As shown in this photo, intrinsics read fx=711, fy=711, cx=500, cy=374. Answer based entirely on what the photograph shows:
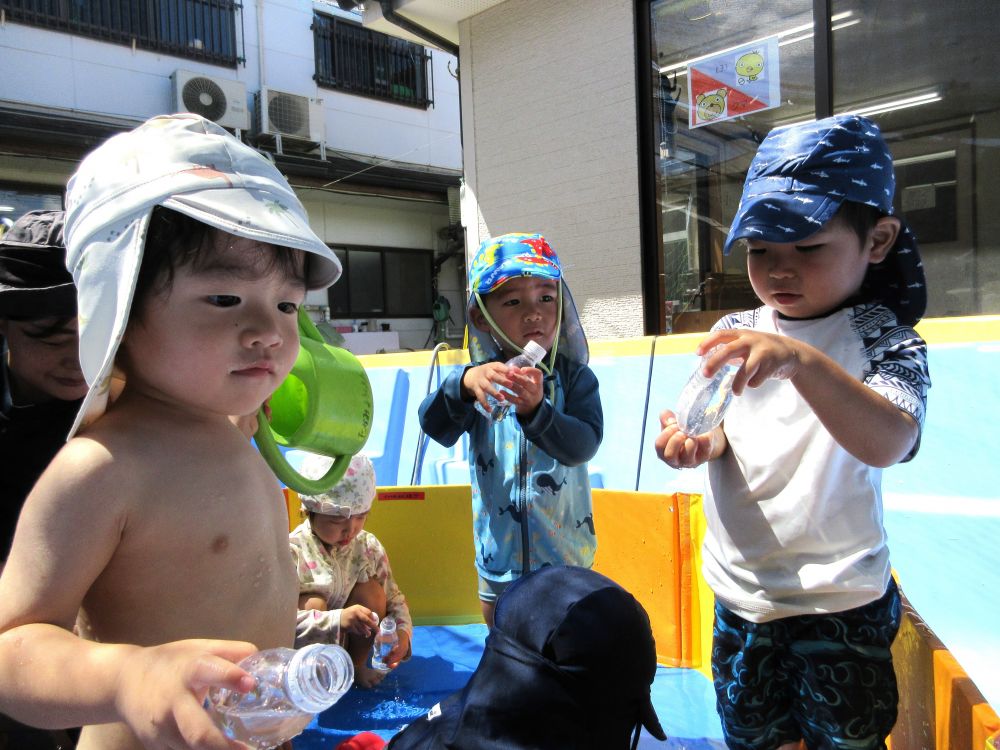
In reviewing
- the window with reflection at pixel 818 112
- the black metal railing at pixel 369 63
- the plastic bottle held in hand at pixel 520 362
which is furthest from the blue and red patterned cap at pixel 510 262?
the black metal railing at pixel 369 63

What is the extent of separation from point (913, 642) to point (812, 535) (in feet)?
1.45

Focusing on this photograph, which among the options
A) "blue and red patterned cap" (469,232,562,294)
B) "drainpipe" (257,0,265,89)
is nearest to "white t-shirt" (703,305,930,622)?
"blue and red patterned cap" (469,232,562,294)

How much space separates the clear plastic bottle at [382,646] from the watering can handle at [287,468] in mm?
1703

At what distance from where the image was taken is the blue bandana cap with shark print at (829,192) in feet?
4.65

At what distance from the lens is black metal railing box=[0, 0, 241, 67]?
403 inches

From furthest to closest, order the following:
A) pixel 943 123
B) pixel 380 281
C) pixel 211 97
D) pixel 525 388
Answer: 1. pixel 380 281
2. pixel 211 97
3. pixel 943 123
4. pixel 525 388

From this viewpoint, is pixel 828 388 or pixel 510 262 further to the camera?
pixel 510 262

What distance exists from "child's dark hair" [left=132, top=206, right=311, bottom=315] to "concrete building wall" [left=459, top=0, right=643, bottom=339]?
5430 millimetres

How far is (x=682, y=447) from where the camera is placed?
1.55 metres

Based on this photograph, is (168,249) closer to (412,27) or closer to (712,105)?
(712,105)

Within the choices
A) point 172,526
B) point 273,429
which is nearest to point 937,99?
point 273,429

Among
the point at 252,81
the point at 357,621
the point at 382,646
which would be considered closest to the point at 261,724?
the point at 357,621

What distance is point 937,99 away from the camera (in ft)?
15.6

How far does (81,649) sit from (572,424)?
1390mm
